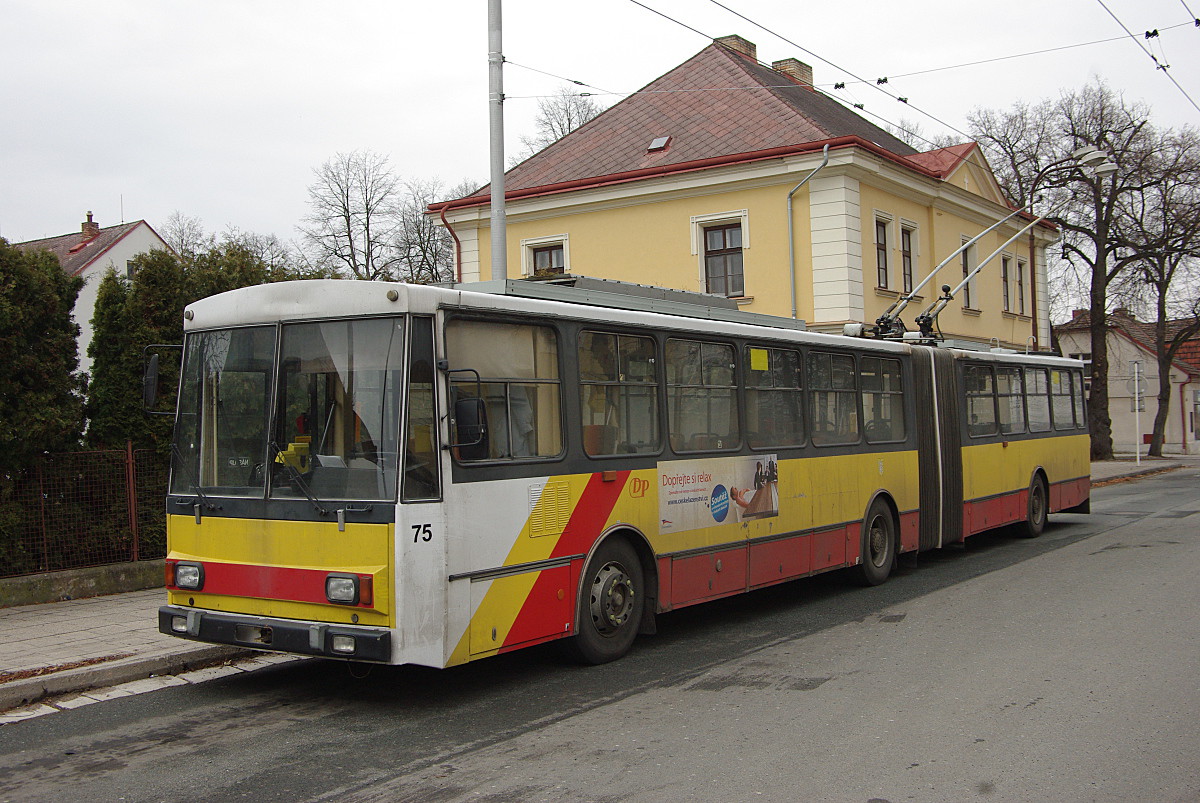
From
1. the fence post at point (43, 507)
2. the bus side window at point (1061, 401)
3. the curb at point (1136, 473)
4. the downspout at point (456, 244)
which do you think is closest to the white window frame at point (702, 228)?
the downspout at point (456, 244)

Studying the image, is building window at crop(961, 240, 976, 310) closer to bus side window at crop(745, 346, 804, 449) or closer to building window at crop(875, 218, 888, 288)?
building window at crop(875, 218, 888, 288)

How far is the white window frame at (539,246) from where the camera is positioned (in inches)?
1117

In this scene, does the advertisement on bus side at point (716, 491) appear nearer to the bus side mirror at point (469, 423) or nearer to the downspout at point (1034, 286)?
the bus side mirror at point (469, 423)

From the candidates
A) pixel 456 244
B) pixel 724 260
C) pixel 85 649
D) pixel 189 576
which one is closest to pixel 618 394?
pixel 189 576

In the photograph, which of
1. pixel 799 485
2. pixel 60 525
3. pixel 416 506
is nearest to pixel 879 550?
pixel 799 485

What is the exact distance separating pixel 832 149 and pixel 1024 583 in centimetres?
1462

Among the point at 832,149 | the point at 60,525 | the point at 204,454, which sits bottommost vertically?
the point at 60,525

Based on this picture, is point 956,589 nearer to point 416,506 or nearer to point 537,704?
point 537,704

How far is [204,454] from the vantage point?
7.58 metres

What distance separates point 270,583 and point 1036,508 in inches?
521

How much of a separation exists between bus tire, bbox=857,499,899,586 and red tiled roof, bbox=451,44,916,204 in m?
14.3

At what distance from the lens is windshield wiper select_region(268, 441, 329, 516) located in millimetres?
6875

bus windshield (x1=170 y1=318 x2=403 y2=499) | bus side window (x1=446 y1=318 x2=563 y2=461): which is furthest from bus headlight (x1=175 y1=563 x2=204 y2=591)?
bus side window (x1=446 y1=318 x2=563 y2=461)

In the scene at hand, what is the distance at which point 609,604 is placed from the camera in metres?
8.27
